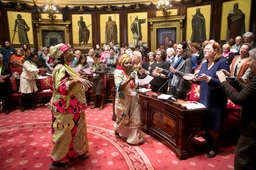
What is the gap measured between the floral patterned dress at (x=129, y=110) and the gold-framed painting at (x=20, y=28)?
1024cm

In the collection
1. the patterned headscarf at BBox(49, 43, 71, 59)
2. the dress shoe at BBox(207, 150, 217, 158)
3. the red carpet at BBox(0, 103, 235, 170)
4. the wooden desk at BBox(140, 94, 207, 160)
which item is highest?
the patterned headscarf at BBox(49, 43, 71, 59)

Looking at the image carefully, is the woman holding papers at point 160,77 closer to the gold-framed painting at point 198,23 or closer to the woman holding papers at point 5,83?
the woman holding papers at point 5,83

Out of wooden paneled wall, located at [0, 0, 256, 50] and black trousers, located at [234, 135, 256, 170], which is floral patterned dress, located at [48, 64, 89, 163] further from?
wooden paneled wall, located at [0, 0, 256, 50]

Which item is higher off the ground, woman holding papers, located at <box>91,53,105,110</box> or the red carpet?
woman holding papers, located at <box>91,53,105,110</box>

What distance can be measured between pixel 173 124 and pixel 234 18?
7758 mm

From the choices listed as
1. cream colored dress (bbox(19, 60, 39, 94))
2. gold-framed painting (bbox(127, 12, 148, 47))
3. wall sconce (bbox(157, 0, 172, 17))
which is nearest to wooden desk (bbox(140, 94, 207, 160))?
cream colored dress (bbox(19, 60, 39, 94))

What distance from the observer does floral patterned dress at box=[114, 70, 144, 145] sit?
A: 10.6 feet

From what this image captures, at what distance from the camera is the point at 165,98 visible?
10.6ft

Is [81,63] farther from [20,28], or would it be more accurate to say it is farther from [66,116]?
[20,28]

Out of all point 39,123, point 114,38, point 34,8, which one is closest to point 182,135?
point 39,123

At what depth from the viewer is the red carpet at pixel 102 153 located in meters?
2.73

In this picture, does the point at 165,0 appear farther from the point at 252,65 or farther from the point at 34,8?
the point at 252,65

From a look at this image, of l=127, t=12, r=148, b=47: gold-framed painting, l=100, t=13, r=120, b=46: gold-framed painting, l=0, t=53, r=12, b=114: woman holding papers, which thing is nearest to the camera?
l=0, t=53, r=12, b=114: woman holding papers

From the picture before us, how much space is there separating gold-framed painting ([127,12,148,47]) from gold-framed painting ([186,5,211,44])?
8.42 feet
